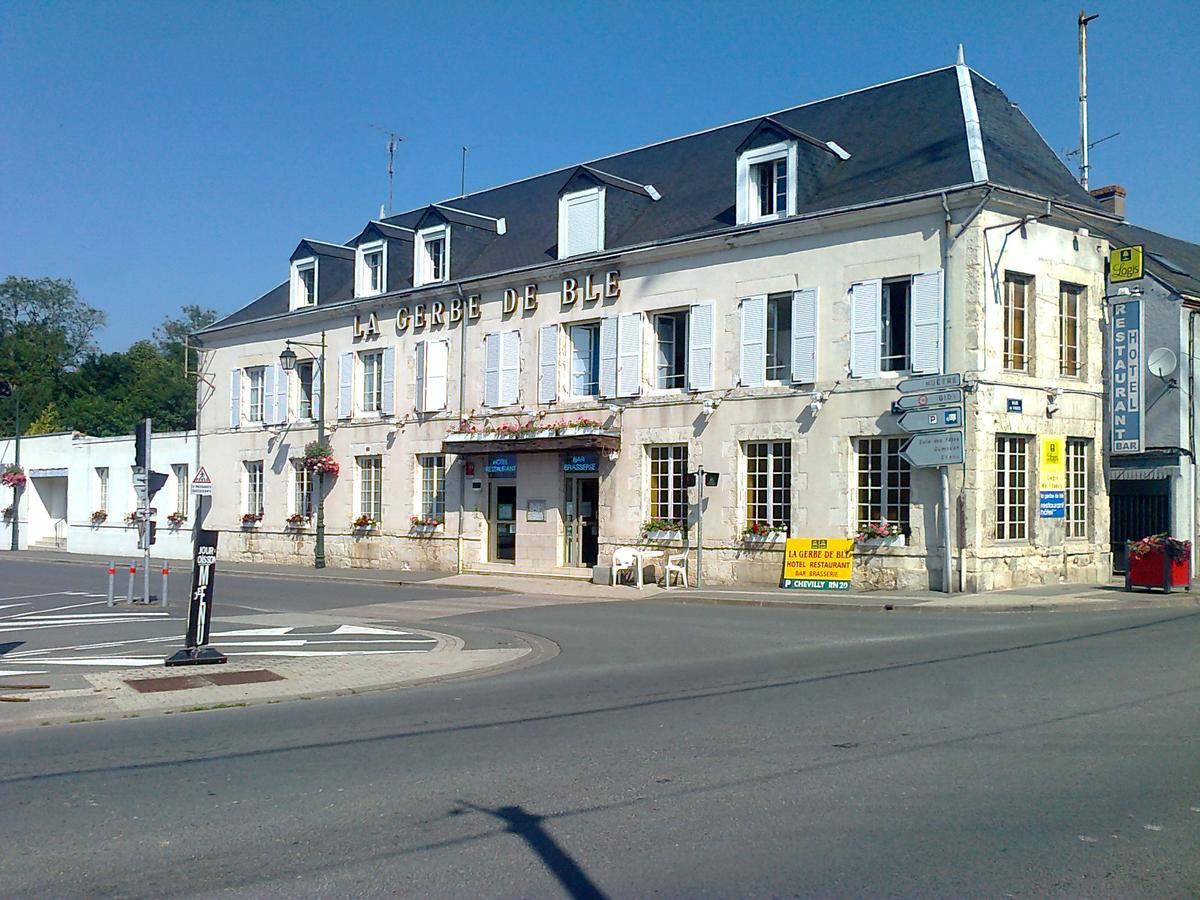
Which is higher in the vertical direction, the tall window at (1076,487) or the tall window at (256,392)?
the tall window at (256,392)

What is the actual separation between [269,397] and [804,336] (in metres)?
19.0

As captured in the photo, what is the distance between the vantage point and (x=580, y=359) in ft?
90.2

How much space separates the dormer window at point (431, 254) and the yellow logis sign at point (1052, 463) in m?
16.2

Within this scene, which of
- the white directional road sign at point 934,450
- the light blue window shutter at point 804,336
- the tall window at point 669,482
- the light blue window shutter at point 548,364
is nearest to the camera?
the white directional road sign at point 934,450

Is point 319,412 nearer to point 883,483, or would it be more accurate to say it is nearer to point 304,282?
point 304,282

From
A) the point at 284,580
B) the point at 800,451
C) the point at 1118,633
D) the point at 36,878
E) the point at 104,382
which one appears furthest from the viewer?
the point at 104,382

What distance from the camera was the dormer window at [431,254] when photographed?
102 feet

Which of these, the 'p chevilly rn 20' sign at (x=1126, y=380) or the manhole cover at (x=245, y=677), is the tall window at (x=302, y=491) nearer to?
the 'p chevilly rn 20' sign at (x=1126, y=380)

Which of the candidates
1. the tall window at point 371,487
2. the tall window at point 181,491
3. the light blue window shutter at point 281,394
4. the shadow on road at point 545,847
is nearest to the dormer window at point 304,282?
the light blue window shutter at point 281,394

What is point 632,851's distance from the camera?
5.49 metres

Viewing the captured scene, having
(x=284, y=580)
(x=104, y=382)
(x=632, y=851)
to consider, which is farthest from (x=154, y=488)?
(x=104, y=382)

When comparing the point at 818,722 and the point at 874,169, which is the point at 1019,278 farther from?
the point at 818,722

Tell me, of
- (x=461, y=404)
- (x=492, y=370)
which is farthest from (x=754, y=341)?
(x=461, y=404)

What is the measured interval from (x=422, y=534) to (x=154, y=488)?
10.2 m
